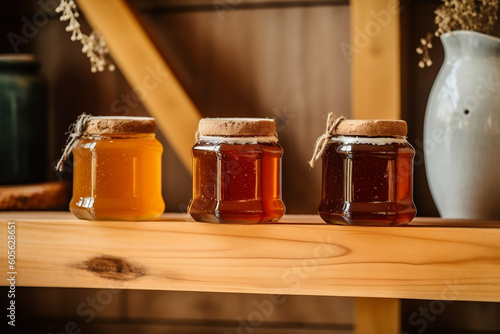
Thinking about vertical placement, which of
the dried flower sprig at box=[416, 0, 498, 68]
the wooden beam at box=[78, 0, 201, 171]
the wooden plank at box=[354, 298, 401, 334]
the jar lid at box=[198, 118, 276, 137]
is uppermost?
the dried flower sprig at box=[416, 0, 498, 68]

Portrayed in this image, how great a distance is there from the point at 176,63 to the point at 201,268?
0.57 m

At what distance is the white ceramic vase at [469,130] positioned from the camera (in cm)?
111

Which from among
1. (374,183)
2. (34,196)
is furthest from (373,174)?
(34,196)

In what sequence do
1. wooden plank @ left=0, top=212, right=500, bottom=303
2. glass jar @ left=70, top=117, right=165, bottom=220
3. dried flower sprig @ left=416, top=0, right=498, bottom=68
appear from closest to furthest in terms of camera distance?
wooden plank @ left=0, top=212, right=500, bottom=303, glass jar @ left=70, top=117, right=165, bottom=220, dried flower sprig @ left=416, top=0, right=498, bottom=68

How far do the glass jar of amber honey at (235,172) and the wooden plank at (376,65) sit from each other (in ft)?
0.65

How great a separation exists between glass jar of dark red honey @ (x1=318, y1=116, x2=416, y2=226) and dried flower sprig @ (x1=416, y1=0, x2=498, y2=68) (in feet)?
0.79

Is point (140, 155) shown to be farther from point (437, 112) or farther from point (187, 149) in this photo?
point (437, 112)

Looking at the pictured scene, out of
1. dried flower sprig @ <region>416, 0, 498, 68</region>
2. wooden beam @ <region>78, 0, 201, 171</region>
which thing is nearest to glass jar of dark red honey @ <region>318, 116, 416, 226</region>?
dried flower sprig @ <region>416, 0, 498, 68</region>

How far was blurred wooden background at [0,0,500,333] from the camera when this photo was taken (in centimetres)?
133

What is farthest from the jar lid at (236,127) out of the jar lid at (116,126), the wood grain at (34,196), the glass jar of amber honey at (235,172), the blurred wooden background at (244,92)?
the wood grain at (34,196)

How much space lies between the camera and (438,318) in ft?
4.34

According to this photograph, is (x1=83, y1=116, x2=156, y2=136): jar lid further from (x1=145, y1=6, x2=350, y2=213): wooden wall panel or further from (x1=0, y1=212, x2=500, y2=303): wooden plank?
(x1=145, y1=6, x2=350, y2=213): wooden wall panel

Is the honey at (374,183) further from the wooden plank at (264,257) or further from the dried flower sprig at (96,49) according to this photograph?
the dried flower sprig at (96,49)

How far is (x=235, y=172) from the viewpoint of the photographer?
1.02 metres
